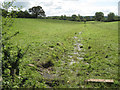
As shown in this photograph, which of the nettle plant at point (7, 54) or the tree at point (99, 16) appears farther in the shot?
the tree at point (99, 16)

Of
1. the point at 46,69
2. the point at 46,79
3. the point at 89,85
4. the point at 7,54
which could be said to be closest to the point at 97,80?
the point at 89,85

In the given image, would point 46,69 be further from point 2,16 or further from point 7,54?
point 2,16

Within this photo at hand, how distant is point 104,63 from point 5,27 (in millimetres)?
8144

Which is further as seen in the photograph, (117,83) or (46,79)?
(46,79)

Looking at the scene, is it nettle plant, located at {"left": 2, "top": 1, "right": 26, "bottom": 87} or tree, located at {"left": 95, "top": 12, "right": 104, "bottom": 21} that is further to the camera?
tree, located at {"left": 95, "top": 12, "right": 104, "bottom": 21}

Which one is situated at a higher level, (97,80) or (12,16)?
(12,16)

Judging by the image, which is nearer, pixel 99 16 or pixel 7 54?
pixel 7 54

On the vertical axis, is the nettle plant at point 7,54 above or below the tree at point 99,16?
below

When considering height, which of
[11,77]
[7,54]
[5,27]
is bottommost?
[11,77]

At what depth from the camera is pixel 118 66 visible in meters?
10.1

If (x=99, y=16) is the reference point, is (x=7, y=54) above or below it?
below

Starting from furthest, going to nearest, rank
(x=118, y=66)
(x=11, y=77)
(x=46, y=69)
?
(x=118, y=66) < (x=46, y=69) < (x=11, y=77)

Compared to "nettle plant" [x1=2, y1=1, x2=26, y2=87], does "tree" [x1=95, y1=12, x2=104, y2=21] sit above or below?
above

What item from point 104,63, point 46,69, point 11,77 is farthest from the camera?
point 104,63
